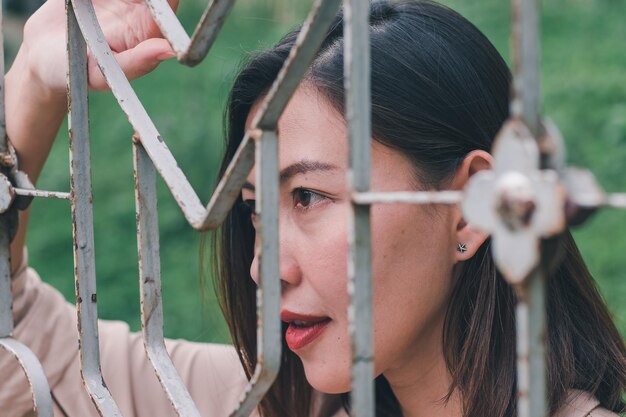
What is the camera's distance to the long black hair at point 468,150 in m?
1.71

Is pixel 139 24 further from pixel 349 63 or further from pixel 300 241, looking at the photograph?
pixel 349 63

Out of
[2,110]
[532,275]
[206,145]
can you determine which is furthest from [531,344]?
[206,145]

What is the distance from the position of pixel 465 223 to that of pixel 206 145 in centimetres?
318

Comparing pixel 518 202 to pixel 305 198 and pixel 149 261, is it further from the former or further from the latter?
pixel 305 198

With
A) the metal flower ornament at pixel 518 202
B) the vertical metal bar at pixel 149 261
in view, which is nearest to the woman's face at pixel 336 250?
the vertical metal bar at pixel 149 261

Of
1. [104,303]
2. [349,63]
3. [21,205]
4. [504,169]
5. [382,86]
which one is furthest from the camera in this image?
[104,303]

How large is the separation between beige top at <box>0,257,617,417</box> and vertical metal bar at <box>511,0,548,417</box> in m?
1.35

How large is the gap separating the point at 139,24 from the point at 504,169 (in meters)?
1.04

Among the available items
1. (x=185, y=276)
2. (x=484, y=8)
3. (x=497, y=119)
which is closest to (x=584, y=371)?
(x=497, y=119)

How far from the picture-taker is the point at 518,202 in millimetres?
783

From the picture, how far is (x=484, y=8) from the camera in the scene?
496cm

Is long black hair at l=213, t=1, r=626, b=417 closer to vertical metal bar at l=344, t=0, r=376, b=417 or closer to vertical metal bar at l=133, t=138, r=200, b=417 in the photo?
→ vertical metal bar at l=133, t=138, r=200, b=417

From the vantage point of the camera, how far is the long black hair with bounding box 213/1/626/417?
5.59 ft

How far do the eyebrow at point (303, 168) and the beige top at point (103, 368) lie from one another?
0.67 metres
